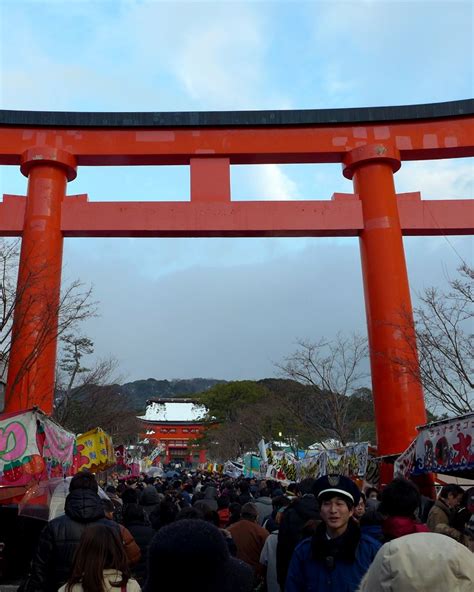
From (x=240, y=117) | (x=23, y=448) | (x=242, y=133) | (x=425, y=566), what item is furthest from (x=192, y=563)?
(x=240, y=117)

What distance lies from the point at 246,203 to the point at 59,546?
31.2 ft

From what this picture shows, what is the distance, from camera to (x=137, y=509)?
5324mm

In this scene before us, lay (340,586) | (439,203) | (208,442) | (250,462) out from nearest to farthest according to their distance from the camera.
Answer: (340,586) → (439,203) → (250,462) → (208,442)

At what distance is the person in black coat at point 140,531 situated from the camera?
5.02 meters

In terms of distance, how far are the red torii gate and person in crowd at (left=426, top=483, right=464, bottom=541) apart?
6.06 metres

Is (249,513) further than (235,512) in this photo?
No

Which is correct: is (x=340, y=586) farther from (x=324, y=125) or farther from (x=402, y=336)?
(x=324, y=125)

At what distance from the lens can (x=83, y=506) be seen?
3613 mm

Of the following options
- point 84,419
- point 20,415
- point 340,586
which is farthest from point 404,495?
point 84,419

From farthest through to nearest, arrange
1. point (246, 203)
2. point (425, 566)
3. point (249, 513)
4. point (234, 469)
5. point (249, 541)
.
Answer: point (234, 469) < point (246, 203) < point (249, 513) < point (249, 541) < point (425, 566)

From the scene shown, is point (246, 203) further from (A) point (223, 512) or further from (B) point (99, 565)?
(B) point (99, 565)

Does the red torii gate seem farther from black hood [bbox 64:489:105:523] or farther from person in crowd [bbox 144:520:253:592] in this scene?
person in crowd [bbox 144:520:253:592]

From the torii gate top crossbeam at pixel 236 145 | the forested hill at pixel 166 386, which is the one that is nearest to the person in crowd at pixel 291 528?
the torii gate top crossbeam at pixel 236 145

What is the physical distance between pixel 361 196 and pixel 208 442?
52.3m
